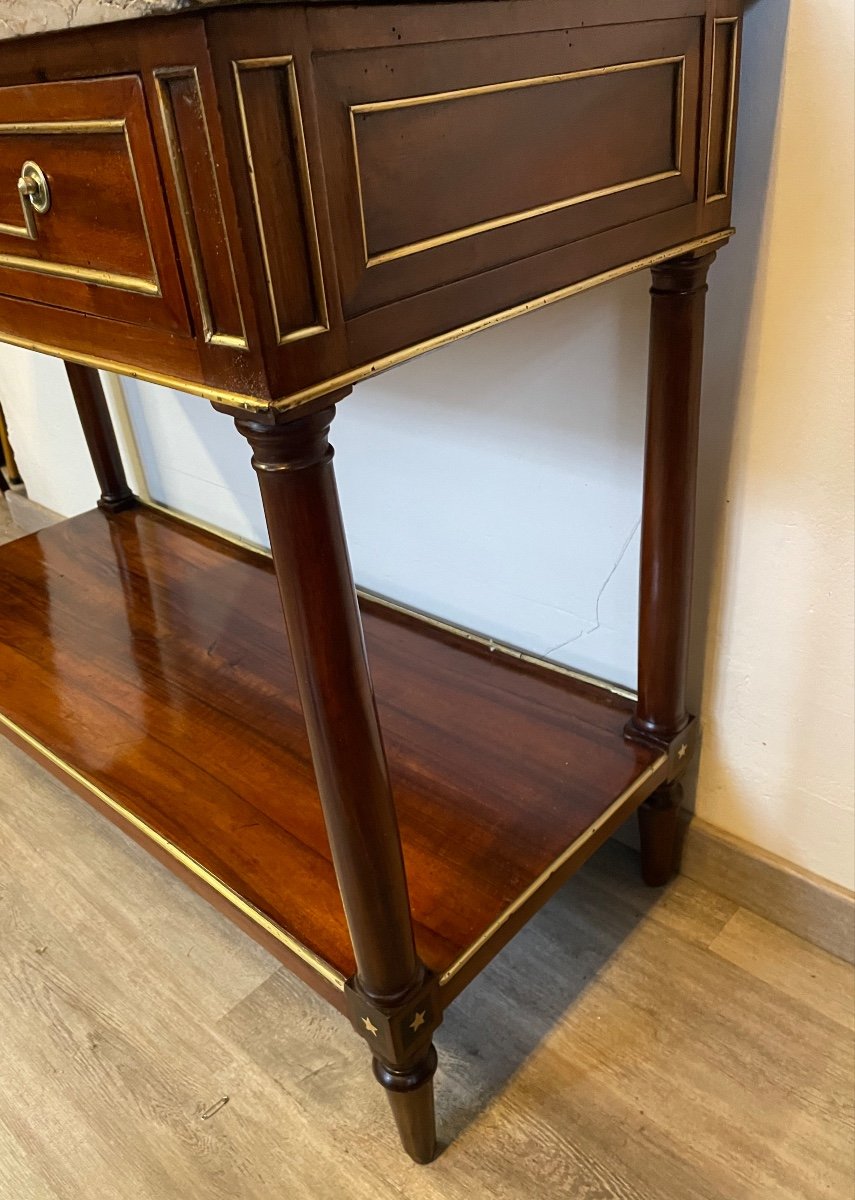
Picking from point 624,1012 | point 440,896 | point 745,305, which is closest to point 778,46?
point 745,305

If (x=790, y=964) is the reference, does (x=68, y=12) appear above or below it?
above

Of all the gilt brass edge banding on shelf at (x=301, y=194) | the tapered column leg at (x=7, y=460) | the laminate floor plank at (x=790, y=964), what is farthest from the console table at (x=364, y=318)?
the tapered column leg at (x=7, y=460)

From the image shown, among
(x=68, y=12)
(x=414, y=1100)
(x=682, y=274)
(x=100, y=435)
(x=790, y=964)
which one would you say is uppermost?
(x=68, y=12)

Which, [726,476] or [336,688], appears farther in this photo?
[726,476]

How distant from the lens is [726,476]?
97 cm

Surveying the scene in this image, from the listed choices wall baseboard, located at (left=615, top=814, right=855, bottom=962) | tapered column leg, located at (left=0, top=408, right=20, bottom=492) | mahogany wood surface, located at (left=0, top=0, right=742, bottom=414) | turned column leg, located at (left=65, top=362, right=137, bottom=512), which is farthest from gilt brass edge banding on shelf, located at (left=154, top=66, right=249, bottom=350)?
tapered column leg, located at (left=0, top=408, right=20, bottom=492)

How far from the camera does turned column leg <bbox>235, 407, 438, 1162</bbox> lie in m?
0.55

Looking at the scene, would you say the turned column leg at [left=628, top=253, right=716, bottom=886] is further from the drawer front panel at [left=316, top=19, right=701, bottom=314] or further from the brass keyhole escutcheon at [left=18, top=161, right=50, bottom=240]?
the brass keyhole escutcheon at [left=18, top=161, right=50, bottom=240]

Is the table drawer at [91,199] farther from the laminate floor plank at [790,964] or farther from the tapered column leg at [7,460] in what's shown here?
the tapered column leg at [7,460]

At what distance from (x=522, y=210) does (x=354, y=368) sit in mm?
175

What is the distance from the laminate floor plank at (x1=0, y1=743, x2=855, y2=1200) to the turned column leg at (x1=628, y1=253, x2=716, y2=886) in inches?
6.1

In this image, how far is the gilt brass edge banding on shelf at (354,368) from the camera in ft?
1.65

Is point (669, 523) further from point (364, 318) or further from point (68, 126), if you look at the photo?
point (68, 126)

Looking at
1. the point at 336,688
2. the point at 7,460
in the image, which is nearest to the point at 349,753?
the point at 336,688
